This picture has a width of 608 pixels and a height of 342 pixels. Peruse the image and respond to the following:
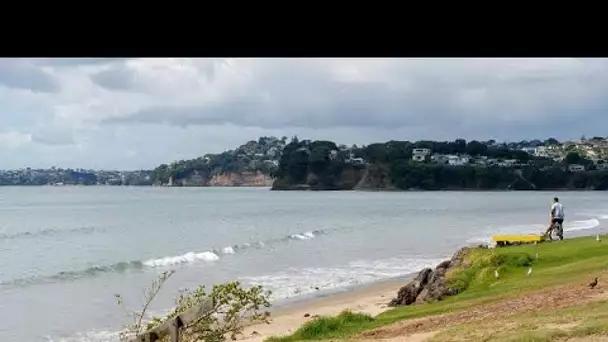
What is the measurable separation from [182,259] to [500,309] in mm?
22685

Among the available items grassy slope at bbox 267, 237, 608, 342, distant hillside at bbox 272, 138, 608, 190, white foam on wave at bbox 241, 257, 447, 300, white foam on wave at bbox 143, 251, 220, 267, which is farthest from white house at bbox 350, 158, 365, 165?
grassy slope at bbox 267, 237, 608, 342

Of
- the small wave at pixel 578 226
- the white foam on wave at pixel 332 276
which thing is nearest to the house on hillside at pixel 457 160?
the small wave at pixel 578 226

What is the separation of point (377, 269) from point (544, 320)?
1759 centimetres

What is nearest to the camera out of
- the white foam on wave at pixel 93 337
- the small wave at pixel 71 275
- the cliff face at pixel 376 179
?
the white foam on wave at pixel 93 337

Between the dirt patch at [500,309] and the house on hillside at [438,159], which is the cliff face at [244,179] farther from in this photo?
the dirt patch at [500,309]

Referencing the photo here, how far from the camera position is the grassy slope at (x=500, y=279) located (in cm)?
1316

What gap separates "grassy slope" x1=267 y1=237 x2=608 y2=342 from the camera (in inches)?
518

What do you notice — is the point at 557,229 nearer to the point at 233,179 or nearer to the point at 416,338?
the point at 416,338

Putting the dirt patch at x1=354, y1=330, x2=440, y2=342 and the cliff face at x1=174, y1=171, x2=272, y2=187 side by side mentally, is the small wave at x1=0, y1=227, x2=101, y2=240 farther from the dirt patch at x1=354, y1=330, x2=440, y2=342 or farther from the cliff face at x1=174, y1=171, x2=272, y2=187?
the cliff face at x1=174, y1=171, x2=272, y2=187

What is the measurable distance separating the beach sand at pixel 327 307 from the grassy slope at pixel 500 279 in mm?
1670
